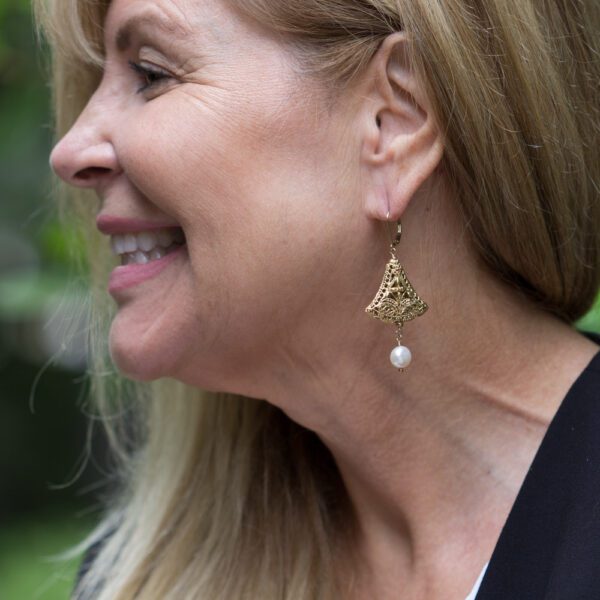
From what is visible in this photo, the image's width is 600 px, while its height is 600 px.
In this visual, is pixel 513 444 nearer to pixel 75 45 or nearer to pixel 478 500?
pixel 478 500

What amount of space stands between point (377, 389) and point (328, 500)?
420 millimetres

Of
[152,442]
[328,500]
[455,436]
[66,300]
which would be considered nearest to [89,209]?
[66,300]

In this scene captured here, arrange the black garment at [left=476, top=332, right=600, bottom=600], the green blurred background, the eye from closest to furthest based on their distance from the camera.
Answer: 1. the black garment at [left=476, top=332, right=600, bottom=600]
2. the eye
3. the green blurred background

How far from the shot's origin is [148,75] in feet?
7.00

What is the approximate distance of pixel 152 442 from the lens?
8.94 ft

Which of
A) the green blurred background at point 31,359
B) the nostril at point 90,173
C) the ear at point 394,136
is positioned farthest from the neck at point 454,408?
the green blurred background at point 31,359

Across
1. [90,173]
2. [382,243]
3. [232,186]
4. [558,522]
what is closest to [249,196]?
[232,186]

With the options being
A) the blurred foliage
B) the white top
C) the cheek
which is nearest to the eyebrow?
the cheek

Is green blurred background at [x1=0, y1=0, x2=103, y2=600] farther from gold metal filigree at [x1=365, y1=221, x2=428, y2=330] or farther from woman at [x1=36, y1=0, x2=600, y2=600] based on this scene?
gold metal filigree at [x1=365, y1=221, x2=428, y2=330]

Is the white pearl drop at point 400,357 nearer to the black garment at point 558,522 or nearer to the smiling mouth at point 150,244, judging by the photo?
the black garment at point 558,522

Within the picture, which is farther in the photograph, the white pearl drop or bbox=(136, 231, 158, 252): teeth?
bbox=(136, 231, 158, 252): teeth

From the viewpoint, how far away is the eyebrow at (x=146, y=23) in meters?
2.03

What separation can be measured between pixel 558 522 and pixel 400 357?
0.40 metres

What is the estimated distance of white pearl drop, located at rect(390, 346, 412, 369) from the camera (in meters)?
2.00
